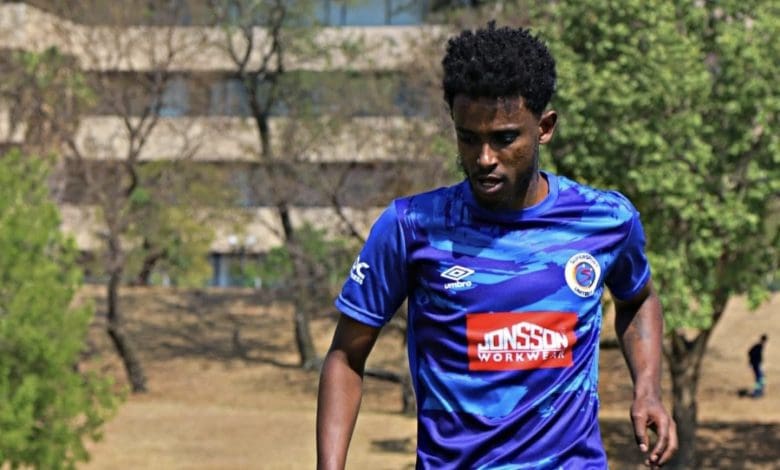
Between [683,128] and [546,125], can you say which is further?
[683,128]

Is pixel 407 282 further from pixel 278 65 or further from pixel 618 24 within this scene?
pixel 278 65

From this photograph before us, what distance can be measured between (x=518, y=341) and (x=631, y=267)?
0.53 m

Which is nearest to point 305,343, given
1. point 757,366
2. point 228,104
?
point 228,104

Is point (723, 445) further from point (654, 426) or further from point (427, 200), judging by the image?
point (427, 200)

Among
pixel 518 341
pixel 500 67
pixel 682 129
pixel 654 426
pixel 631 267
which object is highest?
pixel 500 67

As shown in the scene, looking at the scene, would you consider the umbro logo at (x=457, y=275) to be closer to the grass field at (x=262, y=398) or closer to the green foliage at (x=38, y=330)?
the green foliage at (x=38, y=330)

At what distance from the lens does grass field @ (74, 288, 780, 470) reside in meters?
29.2

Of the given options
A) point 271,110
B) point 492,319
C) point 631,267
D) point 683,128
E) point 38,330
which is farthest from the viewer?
point 271,110

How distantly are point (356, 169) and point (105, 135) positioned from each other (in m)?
18.1

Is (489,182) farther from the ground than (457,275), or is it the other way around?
(489,182)

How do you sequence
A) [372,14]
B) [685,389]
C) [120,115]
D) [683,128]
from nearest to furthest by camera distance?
[683,128] < [685,389] < [120,115] < [372,14]

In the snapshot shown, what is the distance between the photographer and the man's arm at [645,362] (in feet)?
12.6

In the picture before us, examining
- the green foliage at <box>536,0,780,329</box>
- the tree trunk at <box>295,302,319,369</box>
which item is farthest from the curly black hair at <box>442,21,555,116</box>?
the tree trunk at <box>295,302,319,369</box>

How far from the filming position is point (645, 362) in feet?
13.4
